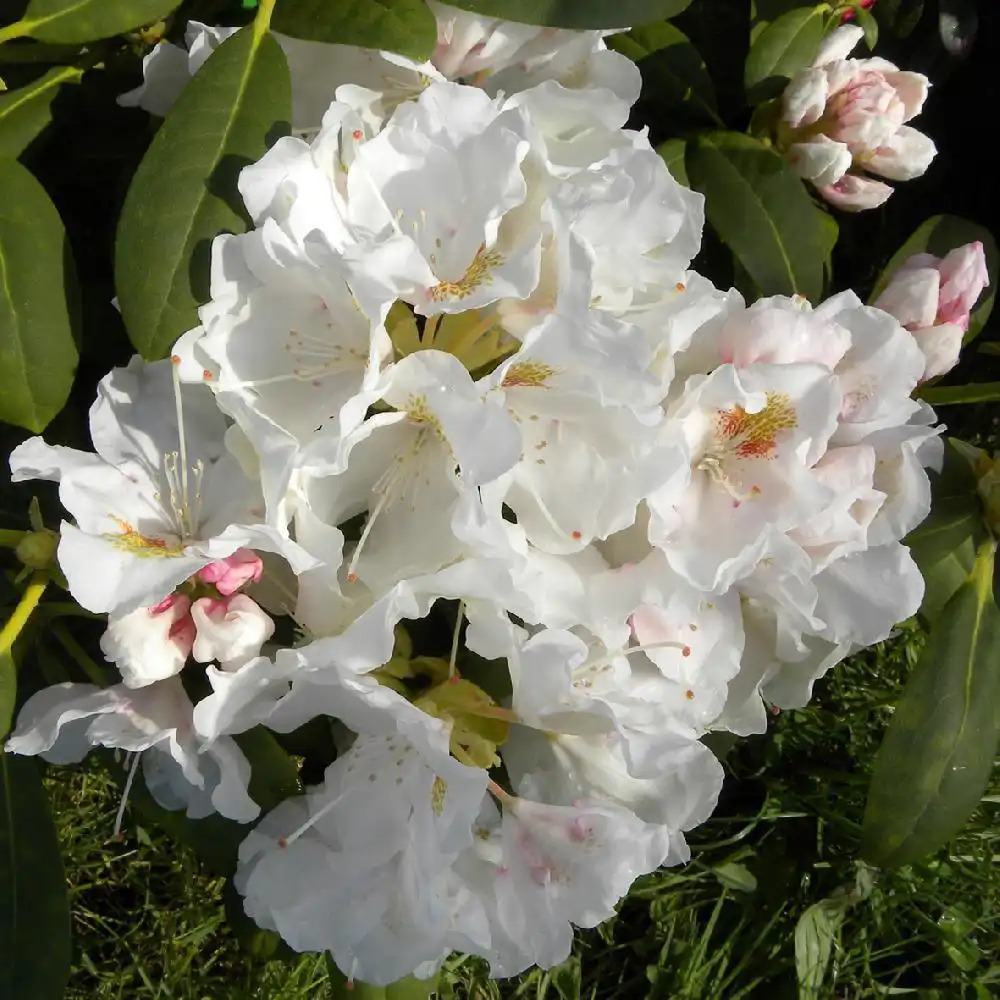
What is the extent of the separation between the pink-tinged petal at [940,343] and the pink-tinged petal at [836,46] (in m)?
0.35

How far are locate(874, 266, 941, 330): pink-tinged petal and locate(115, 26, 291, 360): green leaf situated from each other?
0.65 m

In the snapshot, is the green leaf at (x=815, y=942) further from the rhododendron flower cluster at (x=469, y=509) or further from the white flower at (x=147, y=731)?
the white flower at (x=147, y=731)

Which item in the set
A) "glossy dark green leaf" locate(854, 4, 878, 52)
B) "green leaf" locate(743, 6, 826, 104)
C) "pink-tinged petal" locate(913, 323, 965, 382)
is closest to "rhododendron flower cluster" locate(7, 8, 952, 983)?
"pink-tinged petal" locate(913, 323, 965, 382)

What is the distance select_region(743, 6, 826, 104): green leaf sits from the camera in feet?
4.11

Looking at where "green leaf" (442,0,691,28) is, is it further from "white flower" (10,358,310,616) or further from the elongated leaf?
"white flower" (10,358,310,616)

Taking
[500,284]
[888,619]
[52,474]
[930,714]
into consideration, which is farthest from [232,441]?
[930,714]

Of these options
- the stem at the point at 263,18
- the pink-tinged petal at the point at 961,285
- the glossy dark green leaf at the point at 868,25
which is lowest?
the pink-tinged petal at the point at 961,285

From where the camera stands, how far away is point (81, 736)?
3.01ft

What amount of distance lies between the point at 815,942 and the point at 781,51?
159cm

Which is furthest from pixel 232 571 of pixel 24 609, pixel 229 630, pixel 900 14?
pixel 900 14

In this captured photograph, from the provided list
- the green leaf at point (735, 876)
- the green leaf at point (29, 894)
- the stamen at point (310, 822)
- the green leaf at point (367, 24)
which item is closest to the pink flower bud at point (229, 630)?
the stamen at point (310, 822)

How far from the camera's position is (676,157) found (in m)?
1.23

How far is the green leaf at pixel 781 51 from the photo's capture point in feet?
4.11

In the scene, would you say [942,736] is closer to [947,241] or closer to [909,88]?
[947,241]
